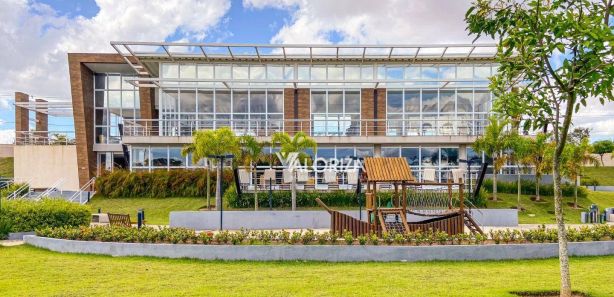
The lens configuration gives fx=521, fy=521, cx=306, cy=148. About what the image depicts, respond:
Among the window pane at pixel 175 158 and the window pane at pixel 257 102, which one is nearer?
the window pane at pixel 175 158

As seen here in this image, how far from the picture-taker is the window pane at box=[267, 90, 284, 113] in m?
28.2

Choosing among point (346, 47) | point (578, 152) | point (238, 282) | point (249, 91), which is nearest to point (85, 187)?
point (249, 91)

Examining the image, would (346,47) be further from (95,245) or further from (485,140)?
(95,245)

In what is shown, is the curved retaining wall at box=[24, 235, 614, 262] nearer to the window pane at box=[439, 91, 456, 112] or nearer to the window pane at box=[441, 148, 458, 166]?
the window pane at box=[441, 148, 458, 166]

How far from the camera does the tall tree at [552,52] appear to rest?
595 cm

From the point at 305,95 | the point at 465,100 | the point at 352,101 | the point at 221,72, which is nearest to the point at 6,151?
the point at 221,72

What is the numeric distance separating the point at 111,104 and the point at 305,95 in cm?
1221

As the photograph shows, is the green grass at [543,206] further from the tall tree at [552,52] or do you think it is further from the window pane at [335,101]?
the tall tree at [552,52]

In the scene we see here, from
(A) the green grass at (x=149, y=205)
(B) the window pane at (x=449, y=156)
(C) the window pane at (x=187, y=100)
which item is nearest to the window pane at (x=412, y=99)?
(B) the window pane at (x=449, y=156)

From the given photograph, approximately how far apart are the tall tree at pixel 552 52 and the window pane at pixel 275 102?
2135cm

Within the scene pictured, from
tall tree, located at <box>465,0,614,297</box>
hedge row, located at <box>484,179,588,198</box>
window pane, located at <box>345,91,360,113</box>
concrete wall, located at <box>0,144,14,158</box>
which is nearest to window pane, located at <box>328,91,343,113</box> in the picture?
window pane, located at <box>345,91,360,113</box>

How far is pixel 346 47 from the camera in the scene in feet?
85.3

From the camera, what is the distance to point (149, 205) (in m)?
21.9

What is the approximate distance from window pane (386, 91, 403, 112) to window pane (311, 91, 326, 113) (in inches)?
137
